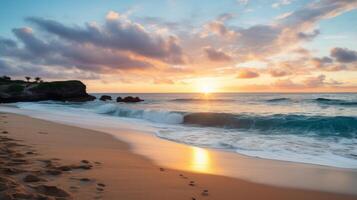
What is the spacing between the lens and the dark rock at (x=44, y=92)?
1750 inches

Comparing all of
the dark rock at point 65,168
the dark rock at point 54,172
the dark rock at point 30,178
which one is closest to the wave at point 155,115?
the dark rock at point 65,168

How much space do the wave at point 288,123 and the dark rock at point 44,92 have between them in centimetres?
3510

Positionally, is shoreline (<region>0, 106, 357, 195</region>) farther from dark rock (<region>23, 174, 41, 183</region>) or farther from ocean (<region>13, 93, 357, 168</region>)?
dark rock (<region>23, 174, 41, 183</region>)

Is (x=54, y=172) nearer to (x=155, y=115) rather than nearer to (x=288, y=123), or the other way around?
(x=288, y=123)

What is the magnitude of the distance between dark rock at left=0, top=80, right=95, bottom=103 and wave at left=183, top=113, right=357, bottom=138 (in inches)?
1382

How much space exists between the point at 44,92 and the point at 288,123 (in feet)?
137

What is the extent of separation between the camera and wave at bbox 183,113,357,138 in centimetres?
1423

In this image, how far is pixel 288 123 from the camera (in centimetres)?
1636

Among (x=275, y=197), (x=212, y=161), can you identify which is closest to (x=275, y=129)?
(x=212, y=161)

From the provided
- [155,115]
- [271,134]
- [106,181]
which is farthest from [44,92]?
[106,181]

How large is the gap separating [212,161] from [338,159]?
333 centimetres

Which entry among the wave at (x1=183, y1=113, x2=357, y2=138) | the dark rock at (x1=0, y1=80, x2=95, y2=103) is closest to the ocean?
the wave at (x1=183, y1=113, x2=357, y2=138)

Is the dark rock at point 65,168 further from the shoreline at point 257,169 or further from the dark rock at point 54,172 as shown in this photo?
the shoreline at point 257,169

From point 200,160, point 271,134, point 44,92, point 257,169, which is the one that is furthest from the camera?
point 44,92
